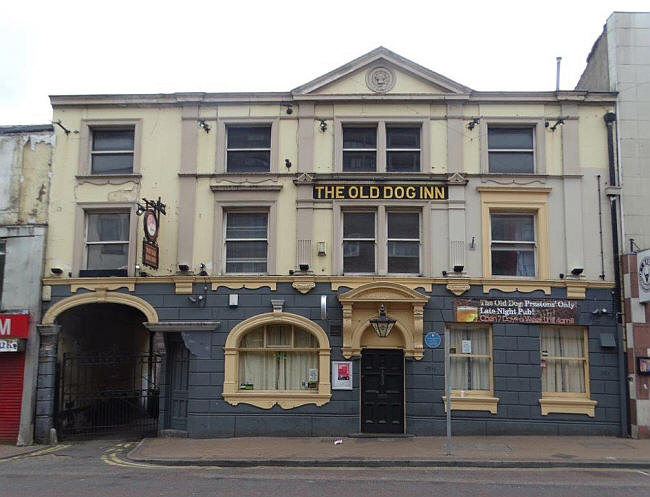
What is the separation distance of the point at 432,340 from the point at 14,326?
1078 centimetres

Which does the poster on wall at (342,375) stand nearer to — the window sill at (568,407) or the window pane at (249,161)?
the window sill at (568,407)

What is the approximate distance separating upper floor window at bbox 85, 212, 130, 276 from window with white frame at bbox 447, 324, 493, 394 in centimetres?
904

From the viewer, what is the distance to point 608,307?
16141 mm

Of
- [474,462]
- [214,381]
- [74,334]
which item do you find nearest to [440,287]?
[474,462]

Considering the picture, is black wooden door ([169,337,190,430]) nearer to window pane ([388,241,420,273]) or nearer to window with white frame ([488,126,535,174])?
window pane ([388,241,420,273])

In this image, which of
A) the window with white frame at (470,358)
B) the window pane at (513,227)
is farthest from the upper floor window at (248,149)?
the window with white frame at (470,358)

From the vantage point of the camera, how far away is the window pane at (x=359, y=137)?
1731 cm

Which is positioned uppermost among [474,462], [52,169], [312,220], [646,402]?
[52,169]

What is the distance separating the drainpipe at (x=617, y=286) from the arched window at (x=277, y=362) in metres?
7.38

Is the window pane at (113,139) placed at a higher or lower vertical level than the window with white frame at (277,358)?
higher

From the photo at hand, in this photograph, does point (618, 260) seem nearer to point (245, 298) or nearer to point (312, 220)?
point (312, 220)

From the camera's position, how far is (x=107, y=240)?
56.5ft

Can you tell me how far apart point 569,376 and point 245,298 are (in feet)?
28.4

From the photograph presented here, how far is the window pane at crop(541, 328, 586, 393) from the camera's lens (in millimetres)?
16141
